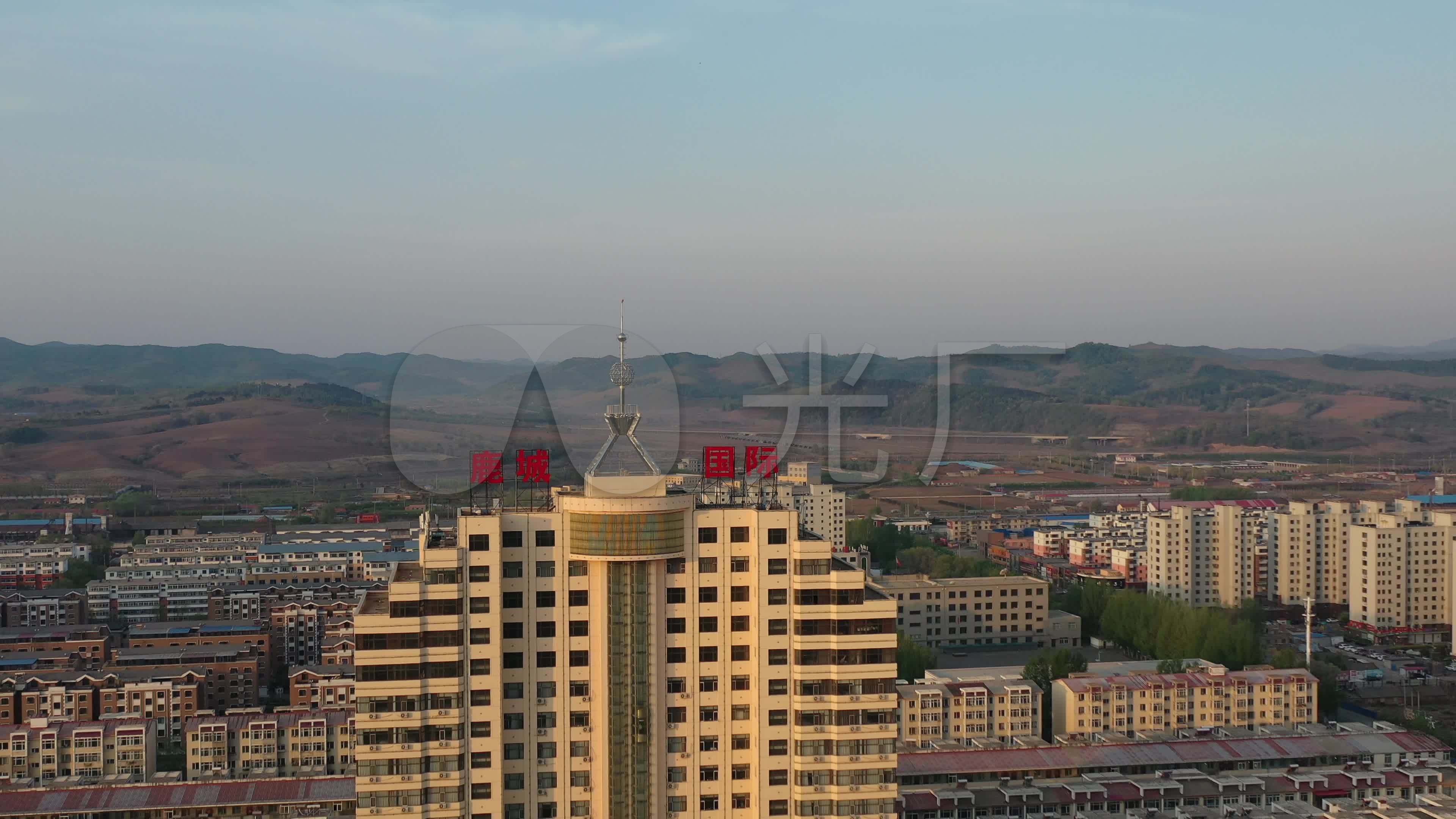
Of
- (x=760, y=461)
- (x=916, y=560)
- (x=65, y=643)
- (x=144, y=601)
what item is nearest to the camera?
(x=760, y=461)

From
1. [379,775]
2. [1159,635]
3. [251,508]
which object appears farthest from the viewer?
[251,508]

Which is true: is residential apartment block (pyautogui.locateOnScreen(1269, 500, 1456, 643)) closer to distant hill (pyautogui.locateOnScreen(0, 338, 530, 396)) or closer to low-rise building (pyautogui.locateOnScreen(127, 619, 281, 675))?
low-rise building (pyautogui.locateOnScreen(127, 619, 281, 675))

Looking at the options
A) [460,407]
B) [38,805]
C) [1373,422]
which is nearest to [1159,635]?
[460,407]

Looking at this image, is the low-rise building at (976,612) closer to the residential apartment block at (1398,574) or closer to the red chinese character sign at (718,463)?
the residential apartment block at (1398,574)

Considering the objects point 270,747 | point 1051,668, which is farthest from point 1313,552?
point 270,747

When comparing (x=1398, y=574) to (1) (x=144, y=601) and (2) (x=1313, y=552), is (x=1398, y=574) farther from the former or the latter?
(1) (x=144, y=601)

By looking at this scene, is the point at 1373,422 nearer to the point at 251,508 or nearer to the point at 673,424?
the point at 251,508
